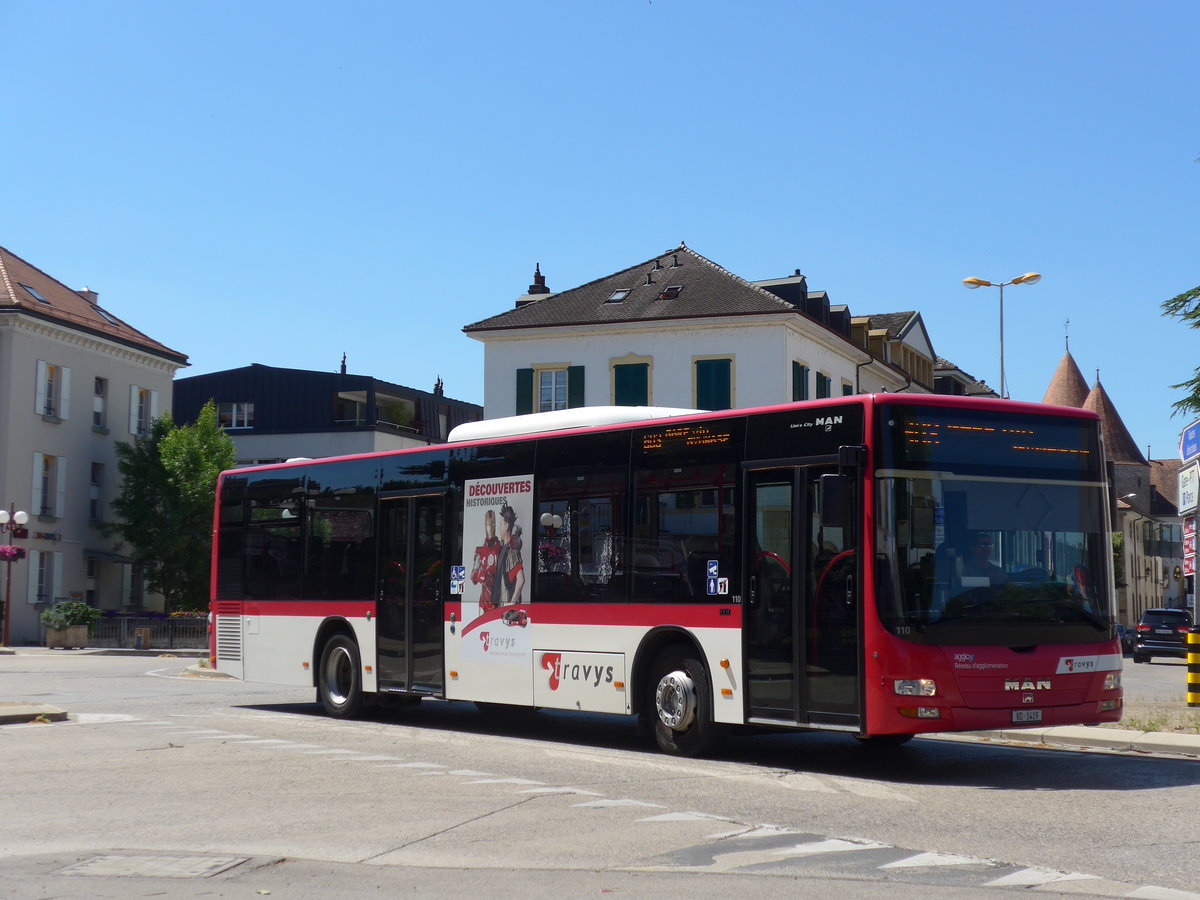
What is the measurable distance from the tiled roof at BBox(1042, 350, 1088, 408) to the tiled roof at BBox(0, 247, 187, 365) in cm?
9920

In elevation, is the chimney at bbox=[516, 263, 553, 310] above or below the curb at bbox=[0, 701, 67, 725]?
above

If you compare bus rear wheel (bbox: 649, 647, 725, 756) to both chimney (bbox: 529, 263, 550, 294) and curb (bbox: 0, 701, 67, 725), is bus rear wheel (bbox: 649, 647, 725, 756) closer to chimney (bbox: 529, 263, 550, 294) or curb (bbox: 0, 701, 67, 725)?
curb (bbox: 0, 701, 67, 725)

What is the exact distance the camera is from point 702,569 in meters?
13.8

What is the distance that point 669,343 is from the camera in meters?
53.8

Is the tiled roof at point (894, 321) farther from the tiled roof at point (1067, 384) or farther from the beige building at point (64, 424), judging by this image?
the tiled roof at point (1067, 384)

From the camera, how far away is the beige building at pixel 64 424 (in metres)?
54.3

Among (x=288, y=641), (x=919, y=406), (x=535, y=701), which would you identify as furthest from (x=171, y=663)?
(x=919, y=406)

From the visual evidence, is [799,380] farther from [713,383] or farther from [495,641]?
[495,641]

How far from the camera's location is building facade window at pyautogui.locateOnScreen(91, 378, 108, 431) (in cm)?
6000

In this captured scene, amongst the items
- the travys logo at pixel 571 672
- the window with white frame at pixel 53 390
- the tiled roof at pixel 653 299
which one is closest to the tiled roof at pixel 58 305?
the window with white frame at pixel 53 390

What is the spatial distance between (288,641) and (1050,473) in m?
10.8

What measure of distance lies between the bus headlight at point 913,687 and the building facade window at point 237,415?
70666 millimetres

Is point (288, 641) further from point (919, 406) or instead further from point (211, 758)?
point (919, 406)

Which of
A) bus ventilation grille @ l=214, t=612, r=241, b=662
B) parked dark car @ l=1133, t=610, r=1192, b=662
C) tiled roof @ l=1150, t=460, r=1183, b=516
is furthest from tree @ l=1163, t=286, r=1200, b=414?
tiled roof @ l=1150, t=460, r=1183, b=516
